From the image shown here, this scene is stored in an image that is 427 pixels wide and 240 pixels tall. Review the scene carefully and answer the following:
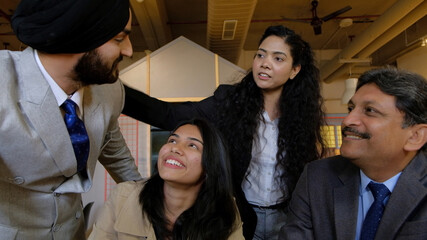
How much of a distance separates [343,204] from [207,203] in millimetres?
638

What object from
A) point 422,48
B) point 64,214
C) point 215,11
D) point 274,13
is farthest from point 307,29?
point 64,214

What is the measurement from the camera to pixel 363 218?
4.46ft

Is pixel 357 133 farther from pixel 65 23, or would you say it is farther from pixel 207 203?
pixel 65 23

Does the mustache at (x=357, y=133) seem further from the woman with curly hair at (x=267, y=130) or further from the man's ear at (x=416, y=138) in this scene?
the woman with curly hair at (x=267, y=130)

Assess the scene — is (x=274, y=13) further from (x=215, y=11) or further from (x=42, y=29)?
(x=42, y=29)

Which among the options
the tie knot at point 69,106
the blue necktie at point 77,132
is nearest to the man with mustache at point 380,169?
the blue necktie at point 77,132

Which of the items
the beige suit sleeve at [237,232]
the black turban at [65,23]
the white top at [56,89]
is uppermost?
the black turban at [65,23]

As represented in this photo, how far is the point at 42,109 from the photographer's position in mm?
963

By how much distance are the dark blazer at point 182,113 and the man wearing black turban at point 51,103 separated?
316 mm

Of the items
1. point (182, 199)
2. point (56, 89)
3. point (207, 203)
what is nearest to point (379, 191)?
point (207, 203)

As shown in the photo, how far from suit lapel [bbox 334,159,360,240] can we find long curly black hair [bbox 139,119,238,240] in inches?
19.5

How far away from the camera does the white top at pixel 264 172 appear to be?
1750mm

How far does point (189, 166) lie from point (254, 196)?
1.54ft

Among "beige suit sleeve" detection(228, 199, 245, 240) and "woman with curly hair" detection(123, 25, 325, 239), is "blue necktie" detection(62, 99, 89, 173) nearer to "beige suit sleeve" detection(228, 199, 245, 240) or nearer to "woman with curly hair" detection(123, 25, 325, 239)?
"woman with curly hair" detection(123, 25, 325, 239)
